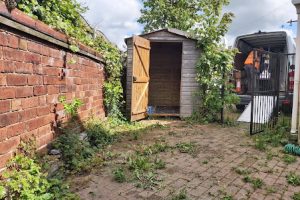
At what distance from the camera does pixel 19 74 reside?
8.89 ft

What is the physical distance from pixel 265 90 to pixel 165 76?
4859mm

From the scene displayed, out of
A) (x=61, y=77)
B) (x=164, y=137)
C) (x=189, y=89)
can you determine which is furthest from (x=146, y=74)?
(x=61, y=77)

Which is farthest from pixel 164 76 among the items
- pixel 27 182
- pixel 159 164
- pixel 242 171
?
pixel 27 182

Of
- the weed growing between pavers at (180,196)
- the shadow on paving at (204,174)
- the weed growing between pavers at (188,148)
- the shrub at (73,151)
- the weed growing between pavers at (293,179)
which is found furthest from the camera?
the weed growing between pavers at (188,148)

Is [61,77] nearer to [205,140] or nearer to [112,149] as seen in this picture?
[112,149]

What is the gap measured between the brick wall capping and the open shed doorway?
21.6 ft

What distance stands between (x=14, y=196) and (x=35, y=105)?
3.76ft

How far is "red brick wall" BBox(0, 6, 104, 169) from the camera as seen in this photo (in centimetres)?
245

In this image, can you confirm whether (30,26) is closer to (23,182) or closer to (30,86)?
(30,86)

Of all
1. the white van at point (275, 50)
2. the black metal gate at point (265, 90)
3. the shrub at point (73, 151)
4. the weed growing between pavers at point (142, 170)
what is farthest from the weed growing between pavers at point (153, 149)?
the white van at point (275, 50)

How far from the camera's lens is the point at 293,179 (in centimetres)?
343

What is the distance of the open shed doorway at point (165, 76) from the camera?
10.3 meters

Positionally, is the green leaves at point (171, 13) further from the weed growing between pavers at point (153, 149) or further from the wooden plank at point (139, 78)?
the weed growing between pavers at point (153, 149)

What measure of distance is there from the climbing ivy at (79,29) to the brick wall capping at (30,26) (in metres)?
0.17
